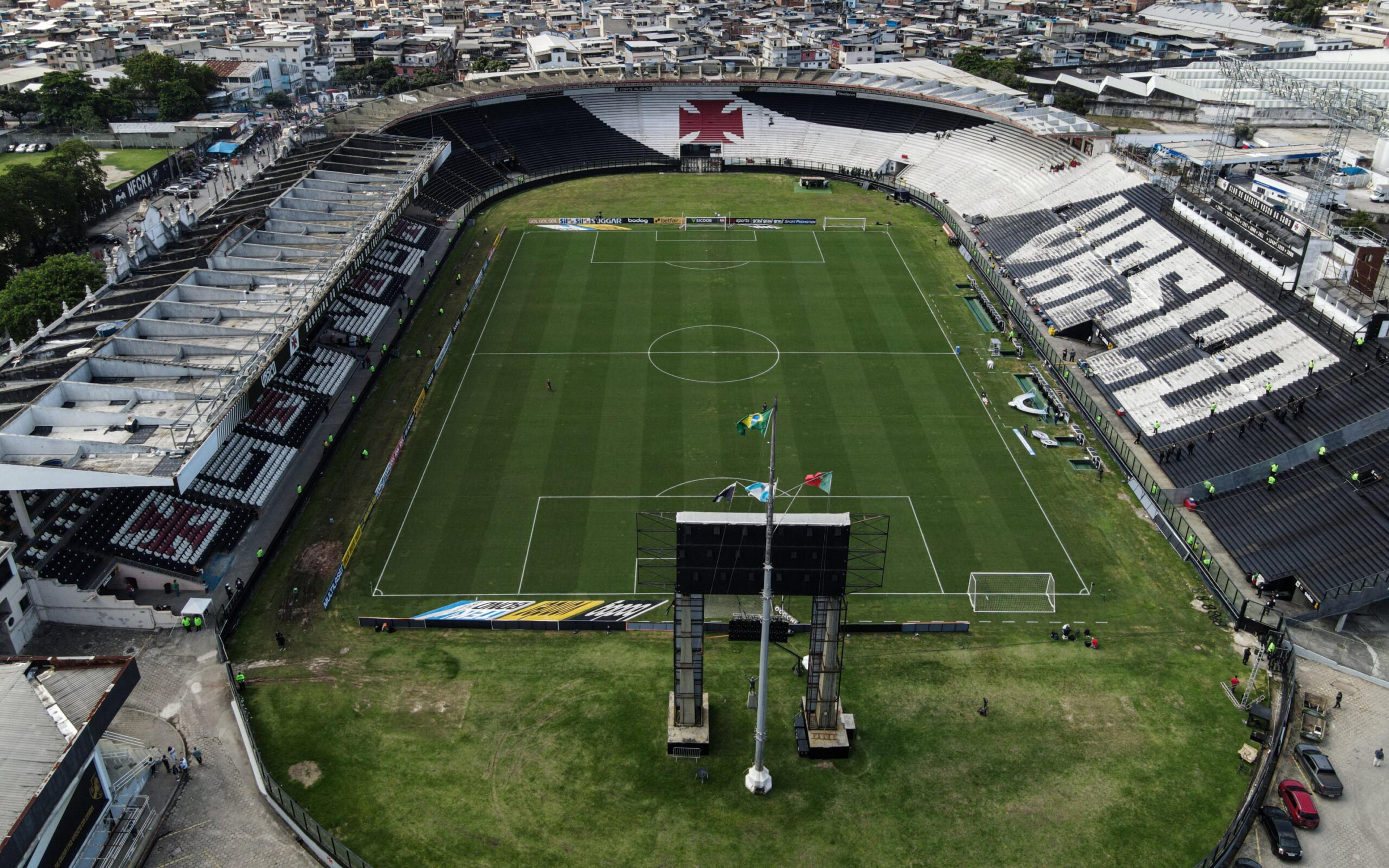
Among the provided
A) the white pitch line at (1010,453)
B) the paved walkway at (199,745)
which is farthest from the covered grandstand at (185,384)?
the white pitch line at (1010,453)

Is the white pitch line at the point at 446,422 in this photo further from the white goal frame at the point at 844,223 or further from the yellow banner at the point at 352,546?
the white goal frame at the point at 844,223

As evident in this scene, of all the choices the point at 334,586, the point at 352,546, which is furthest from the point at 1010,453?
the point at 334,586

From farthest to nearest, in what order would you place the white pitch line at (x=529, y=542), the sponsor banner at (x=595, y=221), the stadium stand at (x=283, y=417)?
1. the sponsor banner at (x=595, y=221)
2. the stadium stand at (x=283, y=417)
3. the white pitch line at (x=529, y=542)

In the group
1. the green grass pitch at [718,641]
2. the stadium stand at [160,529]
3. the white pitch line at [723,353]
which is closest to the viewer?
the green grass pitch at [718,641]

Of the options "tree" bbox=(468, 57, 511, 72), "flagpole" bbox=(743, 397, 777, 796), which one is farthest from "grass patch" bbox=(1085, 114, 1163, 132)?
"flagpole" bbox=(743, 397, 777, 796)

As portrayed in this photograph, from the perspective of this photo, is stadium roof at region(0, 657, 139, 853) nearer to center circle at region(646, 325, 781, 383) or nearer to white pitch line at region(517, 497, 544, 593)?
white pitch line at region(517, 497, 544, 593)
